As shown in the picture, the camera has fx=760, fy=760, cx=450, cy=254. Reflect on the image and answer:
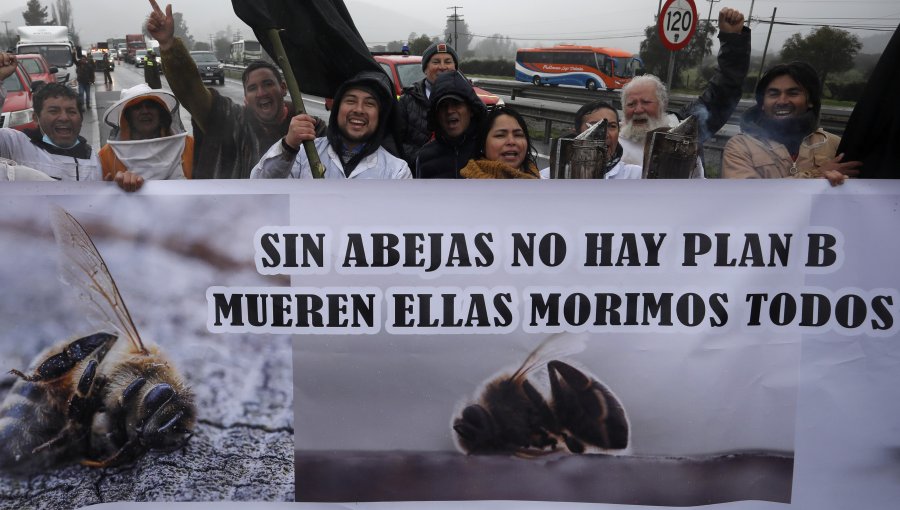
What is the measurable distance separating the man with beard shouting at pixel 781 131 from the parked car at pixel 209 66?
2329mm

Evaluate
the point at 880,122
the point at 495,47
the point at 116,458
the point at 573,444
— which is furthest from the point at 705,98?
the point at 116,458

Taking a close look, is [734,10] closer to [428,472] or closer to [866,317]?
[866,317]

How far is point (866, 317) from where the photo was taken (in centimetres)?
259

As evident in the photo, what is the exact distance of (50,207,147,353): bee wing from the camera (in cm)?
257

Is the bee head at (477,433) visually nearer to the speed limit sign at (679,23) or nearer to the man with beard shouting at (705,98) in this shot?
the man with beard shouting at (705,98)

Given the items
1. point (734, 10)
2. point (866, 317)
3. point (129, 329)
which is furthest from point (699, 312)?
point (129, 329)

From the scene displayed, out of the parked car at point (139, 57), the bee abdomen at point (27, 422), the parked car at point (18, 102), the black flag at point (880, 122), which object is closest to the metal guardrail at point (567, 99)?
the black flag at point (880, 122)

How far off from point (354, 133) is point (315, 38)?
0.41 meters

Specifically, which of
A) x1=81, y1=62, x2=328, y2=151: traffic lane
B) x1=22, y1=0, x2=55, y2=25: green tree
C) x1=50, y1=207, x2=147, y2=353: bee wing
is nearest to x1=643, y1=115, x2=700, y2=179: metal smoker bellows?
x1=81, y1=62, x2=328, y2=151: traffic lane

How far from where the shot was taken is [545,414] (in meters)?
2.59

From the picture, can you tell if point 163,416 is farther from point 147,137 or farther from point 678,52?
point 678,52

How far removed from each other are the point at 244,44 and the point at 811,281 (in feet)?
8.21

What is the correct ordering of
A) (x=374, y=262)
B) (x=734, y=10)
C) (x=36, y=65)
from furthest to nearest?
(x=36, y=65) → (x=734, y=10) → (x=374, y=262)

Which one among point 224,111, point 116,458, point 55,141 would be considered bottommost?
point 116,458
